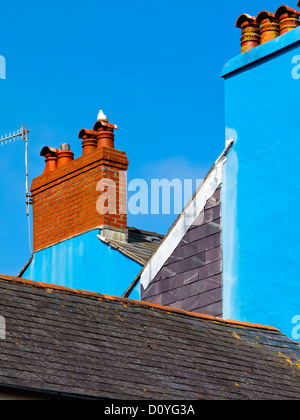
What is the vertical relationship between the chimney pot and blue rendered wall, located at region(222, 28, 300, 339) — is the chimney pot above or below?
above

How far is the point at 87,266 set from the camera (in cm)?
1833

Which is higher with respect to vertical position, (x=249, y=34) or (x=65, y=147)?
(x=65, y=147)

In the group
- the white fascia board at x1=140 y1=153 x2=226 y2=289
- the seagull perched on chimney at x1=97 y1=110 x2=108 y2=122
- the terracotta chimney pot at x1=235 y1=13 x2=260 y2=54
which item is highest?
the seagull perched on chimney at x1=97 y1=110 x2=108 y2=122

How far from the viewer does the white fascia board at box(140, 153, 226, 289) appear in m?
14.5

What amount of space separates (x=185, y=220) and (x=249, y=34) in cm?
319

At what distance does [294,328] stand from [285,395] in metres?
2.81

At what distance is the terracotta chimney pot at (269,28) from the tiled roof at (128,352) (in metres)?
5.15

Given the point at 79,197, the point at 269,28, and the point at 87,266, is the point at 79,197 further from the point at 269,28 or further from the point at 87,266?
the point at 269,28

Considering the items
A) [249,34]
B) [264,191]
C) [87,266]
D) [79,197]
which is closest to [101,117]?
[79,197]

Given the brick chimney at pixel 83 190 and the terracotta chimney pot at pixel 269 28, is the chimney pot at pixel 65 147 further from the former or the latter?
the terracotta chimney pot at pixel 269 28

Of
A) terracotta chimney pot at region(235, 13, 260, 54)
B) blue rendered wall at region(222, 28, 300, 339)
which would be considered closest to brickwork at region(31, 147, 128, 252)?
blue rendered wall at region(222, 28, 300, 339)

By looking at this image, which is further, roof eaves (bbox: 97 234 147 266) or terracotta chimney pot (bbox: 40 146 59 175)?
terracotta chimney pot (bbox: 40 146 59 175)

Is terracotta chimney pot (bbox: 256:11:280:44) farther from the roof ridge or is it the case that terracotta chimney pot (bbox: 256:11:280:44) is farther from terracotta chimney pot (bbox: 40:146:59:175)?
terracotta chimney pot (bbox: 40:146:59:175)

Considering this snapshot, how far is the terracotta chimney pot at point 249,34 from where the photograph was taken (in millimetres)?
14812
